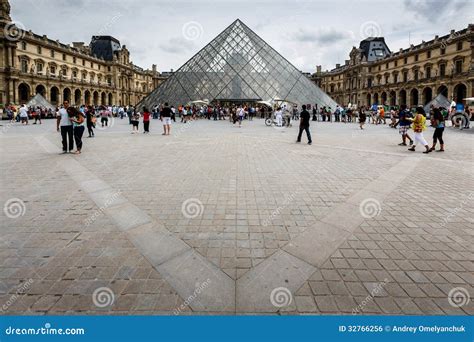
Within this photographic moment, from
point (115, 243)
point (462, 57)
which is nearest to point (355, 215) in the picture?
point (115, 243)

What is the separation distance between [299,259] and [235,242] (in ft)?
2.33

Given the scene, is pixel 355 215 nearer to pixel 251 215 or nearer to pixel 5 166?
pixel 251 215

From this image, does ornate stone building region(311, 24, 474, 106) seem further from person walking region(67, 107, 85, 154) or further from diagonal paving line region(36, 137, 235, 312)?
diagonal paving line region(36, 137, 235, 312)

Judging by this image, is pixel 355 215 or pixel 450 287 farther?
pixel 355 215

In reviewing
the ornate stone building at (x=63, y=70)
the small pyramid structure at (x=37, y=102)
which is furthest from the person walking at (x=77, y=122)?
the ornate stone building at (x=63, y=70)

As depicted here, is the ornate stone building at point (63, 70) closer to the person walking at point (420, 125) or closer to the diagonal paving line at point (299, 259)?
the person walking at point (420, 125)

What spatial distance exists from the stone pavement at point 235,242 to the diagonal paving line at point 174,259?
0.01 m

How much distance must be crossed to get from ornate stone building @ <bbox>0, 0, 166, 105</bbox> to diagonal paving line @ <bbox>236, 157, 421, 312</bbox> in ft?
179

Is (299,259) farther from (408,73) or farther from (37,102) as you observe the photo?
(408,73)

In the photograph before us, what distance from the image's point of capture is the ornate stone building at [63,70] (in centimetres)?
4359

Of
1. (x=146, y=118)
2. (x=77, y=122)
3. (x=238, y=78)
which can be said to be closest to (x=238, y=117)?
(x=146, y=118)

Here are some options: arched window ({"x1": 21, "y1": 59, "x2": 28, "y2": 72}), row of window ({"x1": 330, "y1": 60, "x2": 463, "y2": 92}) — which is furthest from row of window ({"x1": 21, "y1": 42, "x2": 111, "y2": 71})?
row of window ({"x1": 330, "y1": 60, "x2": 463, "y2": 92})

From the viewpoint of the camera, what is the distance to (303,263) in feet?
8.80

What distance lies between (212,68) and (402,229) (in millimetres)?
31818
